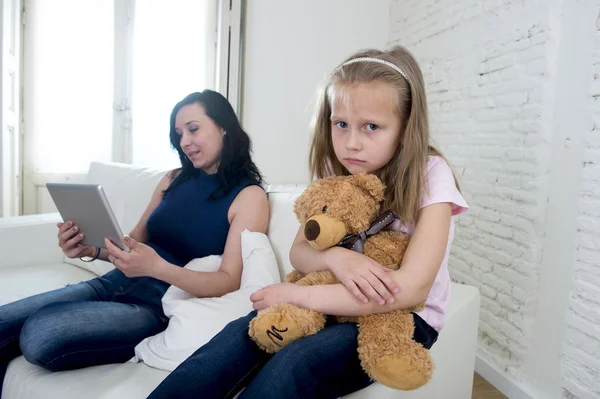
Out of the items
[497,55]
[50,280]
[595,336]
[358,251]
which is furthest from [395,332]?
[497,55]

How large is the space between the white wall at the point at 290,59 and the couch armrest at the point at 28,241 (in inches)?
60.5

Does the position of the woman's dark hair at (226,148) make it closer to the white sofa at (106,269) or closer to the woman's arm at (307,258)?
the white sofa at (106,269)

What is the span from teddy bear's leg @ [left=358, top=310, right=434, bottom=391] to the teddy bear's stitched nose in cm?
18

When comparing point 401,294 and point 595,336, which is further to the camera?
point 595,336

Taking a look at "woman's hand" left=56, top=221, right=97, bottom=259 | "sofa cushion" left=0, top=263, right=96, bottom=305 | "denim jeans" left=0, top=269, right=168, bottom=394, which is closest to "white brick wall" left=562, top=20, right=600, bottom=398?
"denim jeans" left=0, top=269, right=168, bottom=394

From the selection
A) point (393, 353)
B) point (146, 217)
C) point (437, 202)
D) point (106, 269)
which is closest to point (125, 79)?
point (106, 269)

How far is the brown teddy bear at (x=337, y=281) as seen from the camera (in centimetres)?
80

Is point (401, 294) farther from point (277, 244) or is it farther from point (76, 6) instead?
point (76, 6)

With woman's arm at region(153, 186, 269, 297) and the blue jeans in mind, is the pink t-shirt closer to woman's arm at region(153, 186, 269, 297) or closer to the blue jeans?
the blue jeans

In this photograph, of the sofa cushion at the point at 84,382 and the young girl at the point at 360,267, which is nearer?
the young girl at the point at 360,267

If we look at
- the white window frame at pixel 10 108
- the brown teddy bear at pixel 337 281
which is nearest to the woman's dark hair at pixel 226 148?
the brown teddy bear at pixel 337 281

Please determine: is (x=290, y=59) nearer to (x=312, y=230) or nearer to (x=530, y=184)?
(x=530, y=184)

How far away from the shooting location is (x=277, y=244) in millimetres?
1449

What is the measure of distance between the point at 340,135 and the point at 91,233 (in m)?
0.80
